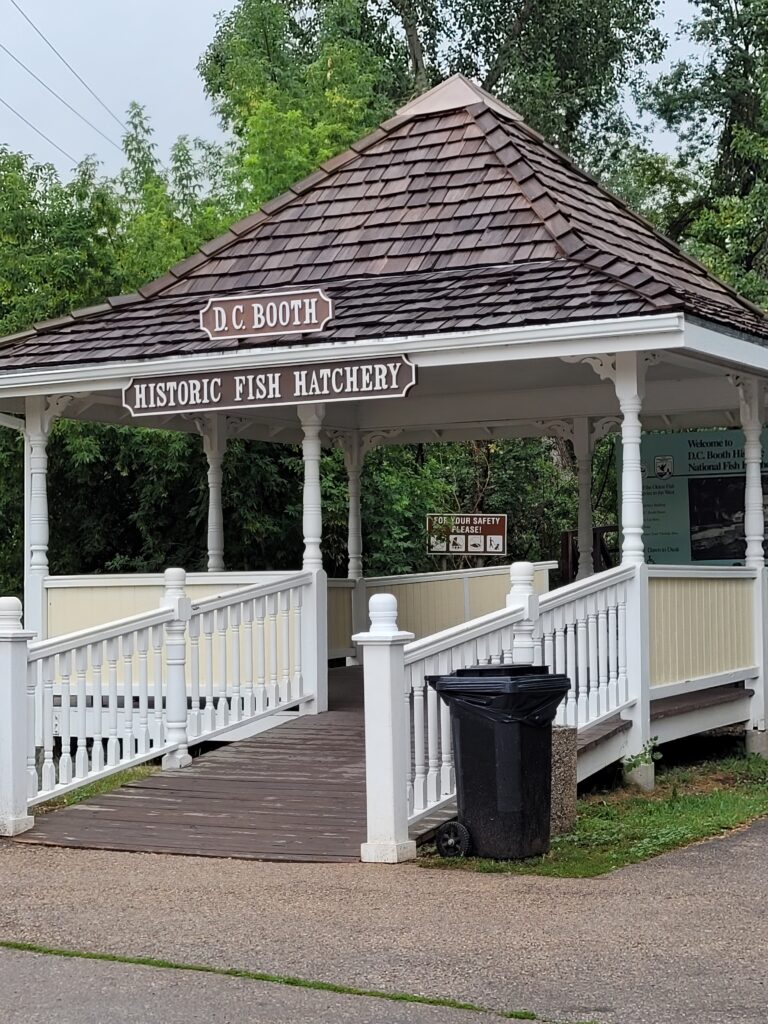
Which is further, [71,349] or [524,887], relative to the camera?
[71,349]

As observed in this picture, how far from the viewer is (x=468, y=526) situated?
21078mm

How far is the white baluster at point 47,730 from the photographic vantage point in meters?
10.6

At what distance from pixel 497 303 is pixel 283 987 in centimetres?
680

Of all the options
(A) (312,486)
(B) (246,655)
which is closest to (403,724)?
(B) (246,655)

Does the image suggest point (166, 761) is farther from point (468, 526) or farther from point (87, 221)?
point (87, 221)

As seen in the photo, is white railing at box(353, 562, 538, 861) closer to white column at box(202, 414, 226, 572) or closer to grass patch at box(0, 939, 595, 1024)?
grass patch at box(0, 939, 595, 1024)

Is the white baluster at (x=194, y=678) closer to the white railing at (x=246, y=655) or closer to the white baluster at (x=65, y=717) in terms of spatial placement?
the white railing at (x=246, y=655)

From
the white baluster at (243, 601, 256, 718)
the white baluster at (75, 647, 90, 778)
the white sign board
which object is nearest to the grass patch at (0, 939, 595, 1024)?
the white baluster at (75, 647, 90, 778)

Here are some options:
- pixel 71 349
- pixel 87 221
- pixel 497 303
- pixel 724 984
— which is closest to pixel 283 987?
pixel 724 984

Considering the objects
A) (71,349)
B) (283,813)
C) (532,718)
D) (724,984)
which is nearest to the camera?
(724,984)

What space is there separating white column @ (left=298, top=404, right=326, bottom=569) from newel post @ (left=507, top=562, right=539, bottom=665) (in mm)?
2693

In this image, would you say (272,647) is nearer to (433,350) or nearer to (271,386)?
(271,386)

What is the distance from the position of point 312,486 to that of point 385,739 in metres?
4.28

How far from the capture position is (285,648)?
41.7 ft
